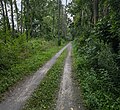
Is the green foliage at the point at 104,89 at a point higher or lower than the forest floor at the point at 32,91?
higher

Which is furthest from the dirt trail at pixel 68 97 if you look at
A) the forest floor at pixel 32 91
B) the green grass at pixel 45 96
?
the green grass at pixel 45 96

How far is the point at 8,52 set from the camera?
1575cm

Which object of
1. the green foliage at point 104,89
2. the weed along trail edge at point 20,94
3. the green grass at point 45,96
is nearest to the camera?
the green foliage at point 104,89

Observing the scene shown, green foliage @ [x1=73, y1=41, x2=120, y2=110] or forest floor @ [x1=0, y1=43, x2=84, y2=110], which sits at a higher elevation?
green foliage @ [x1=73, y1=41, x2=120, y2=110]

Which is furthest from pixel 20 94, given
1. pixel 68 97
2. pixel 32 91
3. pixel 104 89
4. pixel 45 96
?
pixel 104 89

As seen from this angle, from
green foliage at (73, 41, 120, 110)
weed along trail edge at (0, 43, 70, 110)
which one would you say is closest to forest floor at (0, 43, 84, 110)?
weed along trail edge at (0, 43, 70, 110)

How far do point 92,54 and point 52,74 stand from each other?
300 centimetres

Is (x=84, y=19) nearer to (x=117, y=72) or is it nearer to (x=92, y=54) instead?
(x=92, y=54)

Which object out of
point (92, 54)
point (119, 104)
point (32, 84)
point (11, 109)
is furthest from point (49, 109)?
point (92, 54)

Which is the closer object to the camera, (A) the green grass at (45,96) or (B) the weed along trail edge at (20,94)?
(A) the green grass at (45,96)

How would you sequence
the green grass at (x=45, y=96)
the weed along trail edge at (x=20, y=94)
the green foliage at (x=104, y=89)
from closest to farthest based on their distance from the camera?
the green foliage at (x=104, y=89)
the green grass at (x=45, y=96)
the weed along trail edge at (x=20, y=94)

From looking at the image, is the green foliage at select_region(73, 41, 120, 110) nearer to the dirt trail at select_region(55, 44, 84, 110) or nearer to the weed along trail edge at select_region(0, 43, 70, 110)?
the dirt trail at select_region(55, 44, 84, 110)

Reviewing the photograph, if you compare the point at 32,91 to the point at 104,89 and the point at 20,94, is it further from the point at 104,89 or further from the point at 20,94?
the point at 104,89

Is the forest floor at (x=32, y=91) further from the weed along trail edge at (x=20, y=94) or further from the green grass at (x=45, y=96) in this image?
the green grass at (x=45, y=96)
